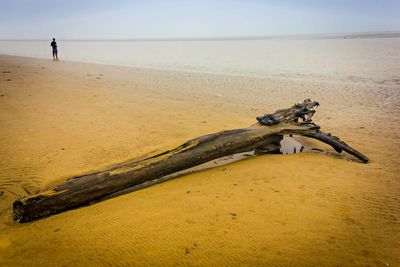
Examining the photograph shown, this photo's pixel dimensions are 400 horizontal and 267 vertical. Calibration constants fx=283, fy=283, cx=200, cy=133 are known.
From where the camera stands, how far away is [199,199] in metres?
3.81

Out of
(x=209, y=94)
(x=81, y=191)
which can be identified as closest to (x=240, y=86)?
(x=209, y=94)

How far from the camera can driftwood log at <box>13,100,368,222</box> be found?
11.1ft

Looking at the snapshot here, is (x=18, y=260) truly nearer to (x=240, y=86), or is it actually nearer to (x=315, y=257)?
(x=315, y=257)

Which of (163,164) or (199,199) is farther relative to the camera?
(163,164)

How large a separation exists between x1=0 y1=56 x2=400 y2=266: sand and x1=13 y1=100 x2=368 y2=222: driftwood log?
0.16 m

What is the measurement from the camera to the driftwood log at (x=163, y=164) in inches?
133

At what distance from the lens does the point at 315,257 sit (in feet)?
9.01

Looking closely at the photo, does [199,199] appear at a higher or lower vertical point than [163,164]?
lower

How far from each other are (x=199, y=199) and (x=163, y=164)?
0.77 metres

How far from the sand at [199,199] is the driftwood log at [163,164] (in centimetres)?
16

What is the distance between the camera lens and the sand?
2.80 meters

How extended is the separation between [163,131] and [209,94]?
5.90 m

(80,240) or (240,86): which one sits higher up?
(240,86)

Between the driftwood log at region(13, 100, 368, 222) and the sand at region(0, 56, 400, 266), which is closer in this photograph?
the sand at region(0, 56, 400, 266)
